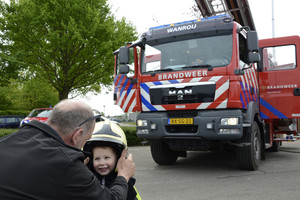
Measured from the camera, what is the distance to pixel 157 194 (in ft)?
14.8

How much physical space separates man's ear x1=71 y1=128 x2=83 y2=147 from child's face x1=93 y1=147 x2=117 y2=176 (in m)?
0.52

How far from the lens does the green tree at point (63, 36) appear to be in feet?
57.8

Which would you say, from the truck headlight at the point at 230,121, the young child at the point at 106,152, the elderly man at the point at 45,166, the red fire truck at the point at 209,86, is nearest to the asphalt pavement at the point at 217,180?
the red fire truck at the point at 209,86

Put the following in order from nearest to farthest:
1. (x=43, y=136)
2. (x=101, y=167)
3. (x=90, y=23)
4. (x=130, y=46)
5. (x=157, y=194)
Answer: (x=43, y=136) < (x=101, y=167) < (x=157, y=194) < (x=130, y=46) < (x=90, y=23)

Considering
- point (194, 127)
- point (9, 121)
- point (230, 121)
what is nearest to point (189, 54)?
point (194, 127)

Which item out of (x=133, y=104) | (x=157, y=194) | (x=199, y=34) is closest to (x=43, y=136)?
(x=157, y=194)

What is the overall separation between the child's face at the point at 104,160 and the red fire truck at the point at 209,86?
3.40m

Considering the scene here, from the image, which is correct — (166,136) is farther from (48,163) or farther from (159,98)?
(48,163)

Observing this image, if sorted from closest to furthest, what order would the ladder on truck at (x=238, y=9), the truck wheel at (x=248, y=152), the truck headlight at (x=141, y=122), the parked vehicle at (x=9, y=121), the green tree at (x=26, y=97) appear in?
the truck wheel at (x=248, y=152) < the truck headlight at (x=141, y=122) < the ladder on truck at (x=238, y=9) < the parked vehicle at (x=9, y=121) < the green tree at (x=26, y=97)

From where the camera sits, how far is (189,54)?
6.07 m

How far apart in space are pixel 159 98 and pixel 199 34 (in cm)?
151

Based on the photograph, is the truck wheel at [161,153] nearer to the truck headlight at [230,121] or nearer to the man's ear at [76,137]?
the truck headlight at [230,121]

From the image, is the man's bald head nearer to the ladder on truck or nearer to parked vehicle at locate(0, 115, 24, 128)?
the ladder on truck

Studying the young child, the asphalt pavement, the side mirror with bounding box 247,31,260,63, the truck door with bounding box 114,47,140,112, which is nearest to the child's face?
the young child
